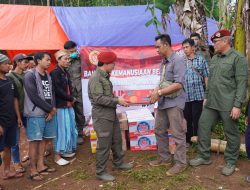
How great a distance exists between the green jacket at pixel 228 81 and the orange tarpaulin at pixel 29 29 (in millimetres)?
4151

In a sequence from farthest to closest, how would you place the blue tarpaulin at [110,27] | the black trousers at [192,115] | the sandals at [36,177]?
the blue tarpaulin at [110,27] → the black trousers at [192,115] → the sandals at [36,177]

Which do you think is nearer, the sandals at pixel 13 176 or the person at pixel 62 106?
the sandals at pixel 13 176

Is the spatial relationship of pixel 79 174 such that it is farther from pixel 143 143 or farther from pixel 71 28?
pixel 71 28

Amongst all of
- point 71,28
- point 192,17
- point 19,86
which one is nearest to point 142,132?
point 19,86

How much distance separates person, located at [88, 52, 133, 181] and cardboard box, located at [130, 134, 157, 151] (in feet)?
3.98

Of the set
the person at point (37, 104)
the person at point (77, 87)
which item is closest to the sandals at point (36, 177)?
the person at point (37, 104)

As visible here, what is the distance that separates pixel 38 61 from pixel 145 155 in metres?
2.36

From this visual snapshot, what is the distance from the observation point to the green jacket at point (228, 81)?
4.02 metres

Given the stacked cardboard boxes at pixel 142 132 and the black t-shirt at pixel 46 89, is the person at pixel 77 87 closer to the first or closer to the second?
the stacked cardboard boxes at pixel 142 132

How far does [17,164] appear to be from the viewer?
4789mm

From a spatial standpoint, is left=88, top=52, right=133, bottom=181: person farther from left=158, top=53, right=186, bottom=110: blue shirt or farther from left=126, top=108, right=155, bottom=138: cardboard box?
left=126, top=108, right=155, bottom=138: cardboard box

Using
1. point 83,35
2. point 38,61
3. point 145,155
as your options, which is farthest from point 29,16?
point 145,155

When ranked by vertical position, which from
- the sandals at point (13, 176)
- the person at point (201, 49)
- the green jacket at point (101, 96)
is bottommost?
the sandals at point (13, 176)

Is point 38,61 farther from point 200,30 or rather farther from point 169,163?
point 200,30
